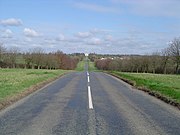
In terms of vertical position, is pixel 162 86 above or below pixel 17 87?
below

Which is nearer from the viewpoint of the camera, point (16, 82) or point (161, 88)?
point (161, 88)

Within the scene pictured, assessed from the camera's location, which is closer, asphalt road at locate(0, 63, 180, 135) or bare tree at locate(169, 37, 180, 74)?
asphalt road at locate(0, 63, 180, 135)

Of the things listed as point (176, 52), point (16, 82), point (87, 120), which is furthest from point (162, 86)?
point (176, 52)

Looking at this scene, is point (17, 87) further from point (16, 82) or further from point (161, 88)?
point (161, 88)

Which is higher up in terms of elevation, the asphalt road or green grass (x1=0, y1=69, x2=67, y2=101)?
green grass (x1=0, y1=69, x2=67, y2=101)

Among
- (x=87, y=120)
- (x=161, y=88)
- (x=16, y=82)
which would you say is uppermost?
(x=16, y=82)

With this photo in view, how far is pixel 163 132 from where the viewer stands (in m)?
7.55

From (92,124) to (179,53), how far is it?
72.8m

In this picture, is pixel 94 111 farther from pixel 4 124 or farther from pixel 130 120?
pixel 4 124

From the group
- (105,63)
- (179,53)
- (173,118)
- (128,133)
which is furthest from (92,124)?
(105,63)

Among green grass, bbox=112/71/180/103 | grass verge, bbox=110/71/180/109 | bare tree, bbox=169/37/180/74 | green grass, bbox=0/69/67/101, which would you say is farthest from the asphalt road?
bare tree, bbox=169/37/180/74

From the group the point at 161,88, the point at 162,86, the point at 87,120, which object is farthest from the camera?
the point at 162,86

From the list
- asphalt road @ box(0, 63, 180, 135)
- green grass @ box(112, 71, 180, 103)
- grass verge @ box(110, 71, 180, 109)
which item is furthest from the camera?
green grass @ box(112, 71, 180, 103)

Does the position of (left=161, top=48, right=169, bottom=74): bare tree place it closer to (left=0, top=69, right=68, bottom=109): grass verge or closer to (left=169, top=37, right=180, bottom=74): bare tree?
(left=169, top=37, right=180, bottom=74): bare tree
